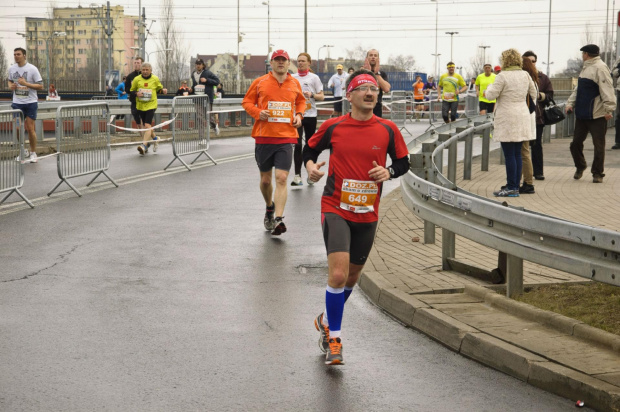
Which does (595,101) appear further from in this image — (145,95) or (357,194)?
(145,95)

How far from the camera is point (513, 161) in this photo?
42.9 ft

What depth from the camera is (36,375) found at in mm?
5531

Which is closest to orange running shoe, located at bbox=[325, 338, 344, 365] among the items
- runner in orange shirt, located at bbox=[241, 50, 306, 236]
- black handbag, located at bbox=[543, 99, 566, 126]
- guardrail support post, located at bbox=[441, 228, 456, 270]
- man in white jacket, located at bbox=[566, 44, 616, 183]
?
guardrail support post, located at bbox=[441, 228, 456, 270]

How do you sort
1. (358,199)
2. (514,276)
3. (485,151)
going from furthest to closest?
1. (485,151)
2. (514,276)
3. (358,199)

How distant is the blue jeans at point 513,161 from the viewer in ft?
42.7

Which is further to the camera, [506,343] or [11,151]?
[11,151]

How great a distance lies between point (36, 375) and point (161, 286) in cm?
263

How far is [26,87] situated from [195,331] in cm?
1312

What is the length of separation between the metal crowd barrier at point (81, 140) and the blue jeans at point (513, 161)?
595cm

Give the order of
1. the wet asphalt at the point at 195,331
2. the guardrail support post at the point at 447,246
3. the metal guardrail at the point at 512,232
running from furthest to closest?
the guardrail support post at the point at 447,246
the metal guardrail at the point at 512,232
the wet asphalt at the point at 195,331

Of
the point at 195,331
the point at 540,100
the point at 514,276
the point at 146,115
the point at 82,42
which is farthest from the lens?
the point at 82,42

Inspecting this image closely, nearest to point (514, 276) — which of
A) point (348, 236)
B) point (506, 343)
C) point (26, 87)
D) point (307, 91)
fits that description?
point (506, 343)

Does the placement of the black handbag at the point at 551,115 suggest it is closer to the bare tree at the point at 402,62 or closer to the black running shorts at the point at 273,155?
the black running shorts at the point at 273,155

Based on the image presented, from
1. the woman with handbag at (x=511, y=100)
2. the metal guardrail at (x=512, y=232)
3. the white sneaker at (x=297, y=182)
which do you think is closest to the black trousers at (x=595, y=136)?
the woman with handbag at (x=511, y=100)
